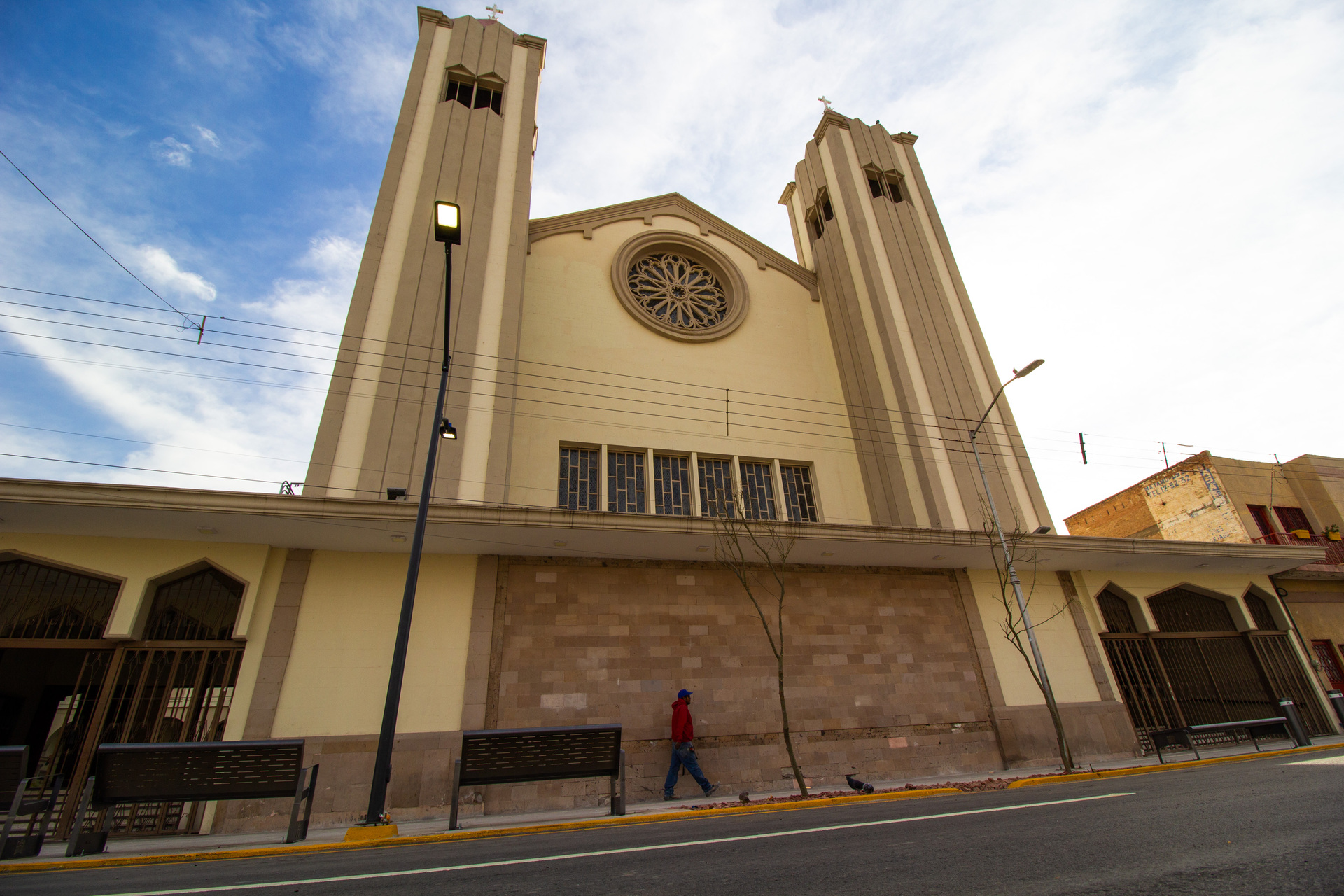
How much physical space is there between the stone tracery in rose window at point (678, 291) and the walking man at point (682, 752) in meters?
10.3

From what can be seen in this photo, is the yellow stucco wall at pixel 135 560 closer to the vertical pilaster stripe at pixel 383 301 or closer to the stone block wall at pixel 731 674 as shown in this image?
the vertical pilaster stripe at pixel 383 301

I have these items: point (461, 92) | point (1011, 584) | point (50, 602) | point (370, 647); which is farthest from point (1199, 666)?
point (461, 92)

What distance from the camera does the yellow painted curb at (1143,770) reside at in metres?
9.70

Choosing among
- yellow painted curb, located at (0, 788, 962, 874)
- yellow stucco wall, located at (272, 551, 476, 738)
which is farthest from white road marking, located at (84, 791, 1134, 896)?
yellow stucco wall, located at (272, 551, 476, 738)

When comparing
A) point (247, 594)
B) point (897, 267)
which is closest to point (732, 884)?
point (247, 594)

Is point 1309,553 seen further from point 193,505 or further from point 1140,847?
point 193,505

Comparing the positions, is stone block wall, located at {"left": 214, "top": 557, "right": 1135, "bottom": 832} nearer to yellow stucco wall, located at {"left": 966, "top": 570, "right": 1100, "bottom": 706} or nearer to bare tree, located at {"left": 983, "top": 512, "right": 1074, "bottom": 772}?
yellow stucco wall, located at {"left": 966, "top": 570, "right": 1100, "bottom": 706}

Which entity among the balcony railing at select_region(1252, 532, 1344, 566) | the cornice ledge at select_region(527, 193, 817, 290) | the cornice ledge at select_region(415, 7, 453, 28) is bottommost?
the balcony railing at select_region(1252, 532, 1344, 566)

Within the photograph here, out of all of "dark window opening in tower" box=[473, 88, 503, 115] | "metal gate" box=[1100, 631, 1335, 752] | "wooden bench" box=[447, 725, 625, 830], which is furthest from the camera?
"dark window opening in tower" box=[473, 88, 503, 115]

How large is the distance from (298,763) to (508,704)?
13.0 feet

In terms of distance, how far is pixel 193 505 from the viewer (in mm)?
9250

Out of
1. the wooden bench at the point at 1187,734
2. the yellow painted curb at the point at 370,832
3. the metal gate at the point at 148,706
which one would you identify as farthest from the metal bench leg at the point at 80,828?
the wooden bench at the point at 1187,734

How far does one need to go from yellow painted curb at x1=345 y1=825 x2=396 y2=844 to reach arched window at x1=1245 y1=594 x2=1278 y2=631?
21742mm

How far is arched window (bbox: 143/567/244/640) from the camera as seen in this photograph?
10.2 m
